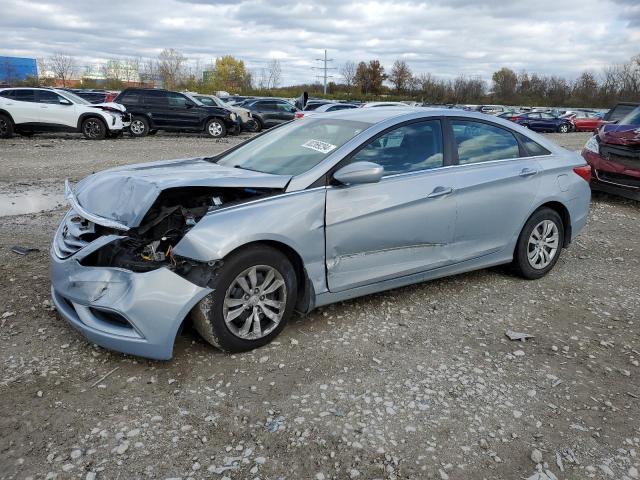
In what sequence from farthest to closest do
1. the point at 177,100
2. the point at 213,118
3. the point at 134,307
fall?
the point at 213,118, the point at 177,100, the point at 134,307

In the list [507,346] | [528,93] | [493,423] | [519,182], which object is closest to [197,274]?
[493,423]

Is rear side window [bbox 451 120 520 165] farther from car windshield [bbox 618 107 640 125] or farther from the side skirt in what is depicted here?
car windshield [bbox 618 107 640 125]

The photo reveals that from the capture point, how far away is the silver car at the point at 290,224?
10.6ft

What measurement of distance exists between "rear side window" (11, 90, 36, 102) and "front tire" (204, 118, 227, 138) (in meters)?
5.59

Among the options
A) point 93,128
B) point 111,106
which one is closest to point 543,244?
point 93,128

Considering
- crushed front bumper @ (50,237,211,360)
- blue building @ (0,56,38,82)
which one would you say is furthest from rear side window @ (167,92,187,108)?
blue building @ (0,56,38,82)

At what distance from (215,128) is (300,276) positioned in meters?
16.9

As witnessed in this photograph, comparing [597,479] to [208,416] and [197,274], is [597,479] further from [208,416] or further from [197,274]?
[197,274]

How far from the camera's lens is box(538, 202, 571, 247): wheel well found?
16.7 feet

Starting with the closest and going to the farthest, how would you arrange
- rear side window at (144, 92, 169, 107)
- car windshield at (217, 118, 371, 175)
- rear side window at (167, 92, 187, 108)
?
1. car windshield at (217, 118, 371, 175)
2. rear side window at (144, 92, 169, 107)
3. rear side window at (167, 92, 187, 108)

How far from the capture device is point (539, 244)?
5.05 m

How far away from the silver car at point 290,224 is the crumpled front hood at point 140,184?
0.01 metres

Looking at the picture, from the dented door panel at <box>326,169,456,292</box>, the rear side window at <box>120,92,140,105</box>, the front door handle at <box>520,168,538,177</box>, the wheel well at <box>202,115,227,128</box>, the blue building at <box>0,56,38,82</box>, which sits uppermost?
the blue building at <box>0,56,38,82</box>

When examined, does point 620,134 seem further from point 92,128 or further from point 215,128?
point 92,128
